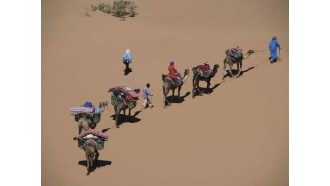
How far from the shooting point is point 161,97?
73.1 ft

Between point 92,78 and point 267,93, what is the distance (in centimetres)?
660

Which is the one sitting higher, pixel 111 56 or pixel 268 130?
pixel 111 56

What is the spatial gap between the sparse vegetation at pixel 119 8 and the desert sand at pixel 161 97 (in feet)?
1.62

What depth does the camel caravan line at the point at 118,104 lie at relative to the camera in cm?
1745

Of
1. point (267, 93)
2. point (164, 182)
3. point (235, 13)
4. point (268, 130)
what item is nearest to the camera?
point (164, 182)

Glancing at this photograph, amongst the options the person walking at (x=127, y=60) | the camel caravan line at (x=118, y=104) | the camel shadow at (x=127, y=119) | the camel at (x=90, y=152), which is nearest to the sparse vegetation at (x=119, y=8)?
the person walking at (x=127, y=60)

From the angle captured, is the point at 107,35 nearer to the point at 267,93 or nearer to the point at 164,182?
the point at 267,93

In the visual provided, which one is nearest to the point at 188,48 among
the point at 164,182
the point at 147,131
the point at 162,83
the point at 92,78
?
the point at 162,83

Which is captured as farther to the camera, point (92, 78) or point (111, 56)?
point (111, 56)

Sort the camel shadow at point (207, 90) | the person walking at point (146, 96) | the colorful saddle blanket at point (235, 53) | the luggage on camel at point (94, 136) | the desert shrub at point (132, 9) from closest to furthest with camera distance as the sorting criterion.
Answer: the luggage on camel at point (94, 136) < the person walking at point (146, 96) < the camel shadow at point (207, 90) < the colorful saddle blanket at point (235, 53) < the desert shrub at point (132, 9)

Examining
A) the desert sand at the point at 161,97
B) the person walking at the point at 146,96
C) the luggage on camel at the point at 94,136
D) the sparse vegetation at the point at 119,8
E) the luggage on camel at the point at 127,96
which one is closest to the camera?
the luggage on camel at the point at 94,136

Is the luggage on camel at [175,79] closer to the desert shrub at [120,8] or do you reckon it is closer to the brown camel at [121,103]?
the brown camel at [121,103]

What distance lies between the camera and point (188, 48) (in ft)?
83.3

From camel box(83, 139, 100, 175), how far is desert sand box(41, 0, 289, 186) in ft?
0.97
